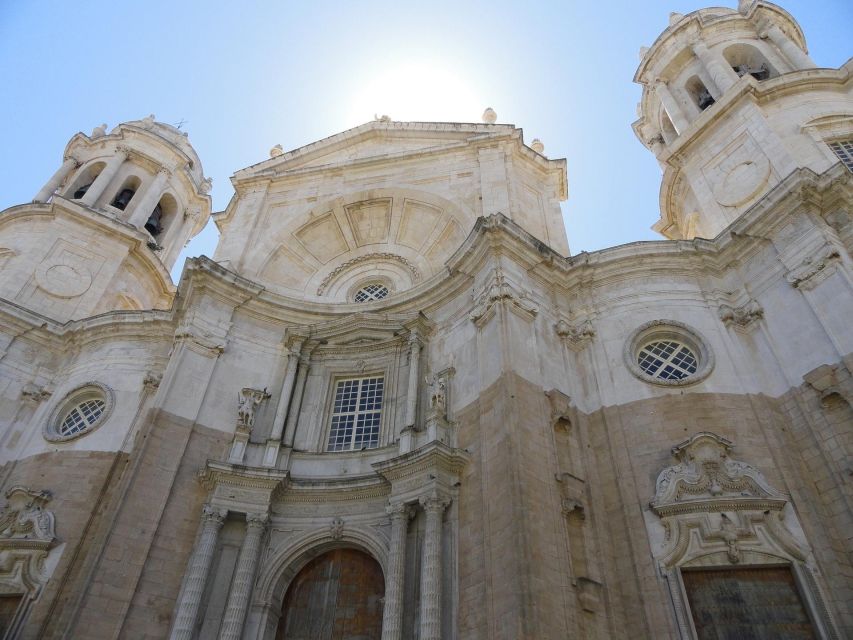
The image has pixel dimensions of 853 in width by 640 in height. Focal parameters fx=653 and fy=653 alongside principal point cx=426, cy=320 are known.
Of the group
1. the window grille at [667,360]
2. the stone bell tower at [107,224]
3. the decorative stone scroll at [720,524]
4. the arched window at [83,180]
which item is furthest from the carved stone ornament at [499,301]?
the arched window at [83,180]

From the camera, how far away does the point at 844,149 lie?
21844 millimetres

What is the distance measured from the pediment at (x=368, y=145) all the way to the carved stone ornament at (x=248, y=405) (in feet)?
37.4

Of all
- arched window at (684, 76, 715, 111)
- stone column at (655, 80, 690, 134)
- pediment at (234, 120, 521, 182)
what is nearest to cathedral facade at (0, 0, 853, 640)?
pediment at (234, 120, 521, 182)

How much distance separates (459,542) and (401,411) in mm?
4826

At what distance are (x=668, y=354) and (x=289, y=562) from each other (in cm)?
1105

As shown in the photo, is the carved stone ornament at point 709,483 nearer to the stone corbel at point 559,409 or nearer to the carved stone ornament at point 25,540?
the stone corbel at point 559,409

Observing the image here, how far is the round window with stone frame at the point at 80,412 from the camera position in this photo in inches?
758

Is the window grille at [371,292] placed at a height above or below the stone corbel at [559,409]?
above

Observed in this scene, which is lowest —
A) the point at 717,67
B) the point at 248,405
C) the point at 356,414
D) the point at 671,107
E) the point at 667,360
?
the point at 248,405

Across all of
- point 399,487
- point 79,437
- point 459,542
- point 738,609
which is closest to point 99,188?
point 79,437

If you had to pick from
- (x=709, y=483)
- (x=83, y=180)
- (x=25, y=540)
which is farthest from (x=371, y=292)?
(x=83, y=180)

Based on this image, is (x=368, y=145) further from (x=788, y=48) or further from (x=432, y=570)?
(x=432, y=570)

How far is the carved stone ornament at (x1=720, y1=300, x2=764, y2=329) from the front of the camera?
1695 cm

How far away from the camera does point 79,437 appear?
19.0 metres
